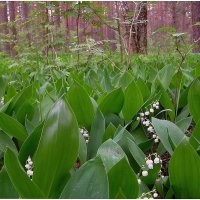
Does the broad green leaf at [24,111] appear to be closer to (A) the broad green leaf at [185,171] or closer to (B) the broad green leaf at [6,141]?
(B) the broad green leaf at [6,141]

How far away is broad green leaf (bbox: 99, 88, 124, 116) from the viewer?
4.65ft

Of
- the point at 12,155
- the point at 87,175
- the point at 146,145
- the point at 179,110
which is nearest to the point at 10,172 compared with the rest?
the point at 12,155

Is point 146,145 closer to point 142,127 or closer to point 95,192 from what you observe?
point 142,127

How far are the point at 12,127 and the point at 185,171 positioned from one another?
0.62 metres

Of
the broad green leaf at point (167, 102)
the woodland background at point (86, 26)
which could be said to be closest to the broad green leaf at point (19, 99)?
the broad green leaf at point (167, 102)

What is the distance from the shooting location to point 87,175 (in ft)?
2.54

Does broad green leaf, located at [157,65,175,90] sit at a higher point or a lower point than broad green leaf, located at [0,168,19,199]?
lower

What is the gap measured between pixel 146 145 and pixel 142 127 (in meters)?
0.24

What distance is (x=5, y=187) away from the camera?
853mm

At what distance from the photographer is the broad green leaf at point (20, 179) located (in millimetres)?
747

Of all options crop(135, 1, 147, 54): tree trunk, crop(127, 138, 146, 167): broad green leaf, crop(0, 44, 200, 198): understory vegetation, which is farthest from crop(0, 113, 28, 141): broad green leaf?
crop(135, 1, 147, 54): tree trunk

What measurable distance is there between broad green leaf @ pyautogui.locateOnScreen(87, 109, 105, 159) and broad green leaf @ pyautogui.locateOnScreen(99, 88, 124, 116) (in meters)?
0.22

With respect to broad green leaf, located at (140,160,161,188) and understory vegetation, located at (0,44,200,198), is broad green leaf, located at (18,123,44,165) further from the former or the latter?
broad green leaf, located at (140,160,161,188)

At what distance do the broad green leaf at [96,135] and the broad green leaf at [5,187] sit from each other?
35 centimetres
